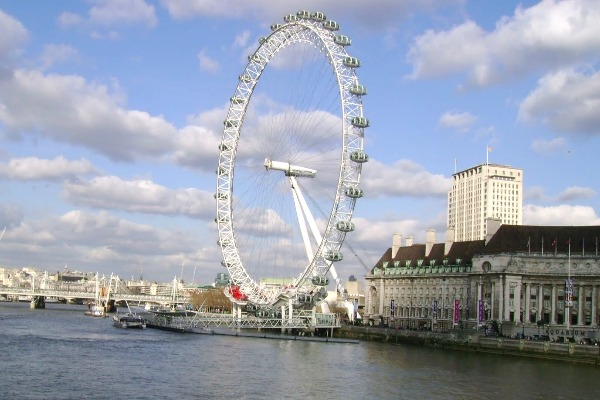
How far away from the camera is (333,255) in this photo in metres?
74.5

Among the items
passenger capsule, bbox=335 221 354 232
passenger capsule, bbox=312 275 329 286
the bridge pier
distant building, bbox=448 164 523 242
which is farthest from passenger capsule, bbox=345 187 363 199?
the bridge pier

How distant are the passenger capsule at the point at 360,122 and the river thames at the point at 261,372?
1911 cm

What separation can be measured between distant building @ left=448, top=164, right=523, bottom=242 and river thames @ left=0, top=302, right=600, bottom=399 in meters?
104

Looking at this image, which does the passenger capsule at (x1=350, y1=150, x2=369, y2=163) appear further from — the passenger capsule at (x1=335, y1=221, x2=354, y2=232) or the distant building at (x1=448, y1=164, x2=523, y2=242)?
the distant building at (x1=448, y1=164, x2=523, y2=242)

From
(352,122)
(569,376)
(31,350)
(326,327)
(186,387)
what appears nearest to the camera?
(186,387)

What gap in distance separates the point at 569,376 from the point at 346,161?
89.0 ft

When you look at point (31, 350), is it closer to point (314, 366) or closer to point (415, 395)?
point (314, 366)

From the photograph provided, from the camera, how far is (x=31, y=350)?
59469mm

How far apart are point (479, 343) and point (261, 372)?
30.1m

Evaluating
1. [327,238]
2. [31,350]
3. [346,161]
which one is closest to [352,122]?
[346,161]

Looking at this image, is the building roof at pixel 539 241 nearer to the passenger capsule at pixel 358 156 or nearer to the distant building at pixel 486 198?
the passenger capsule at pixel 358 156

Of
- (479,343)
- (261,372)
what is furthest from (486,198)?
(261,372)

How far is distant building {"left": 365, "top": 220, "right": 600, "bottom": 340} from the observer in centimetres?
8312

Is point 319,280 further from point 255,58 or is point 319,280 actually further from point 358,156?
point 255,58
